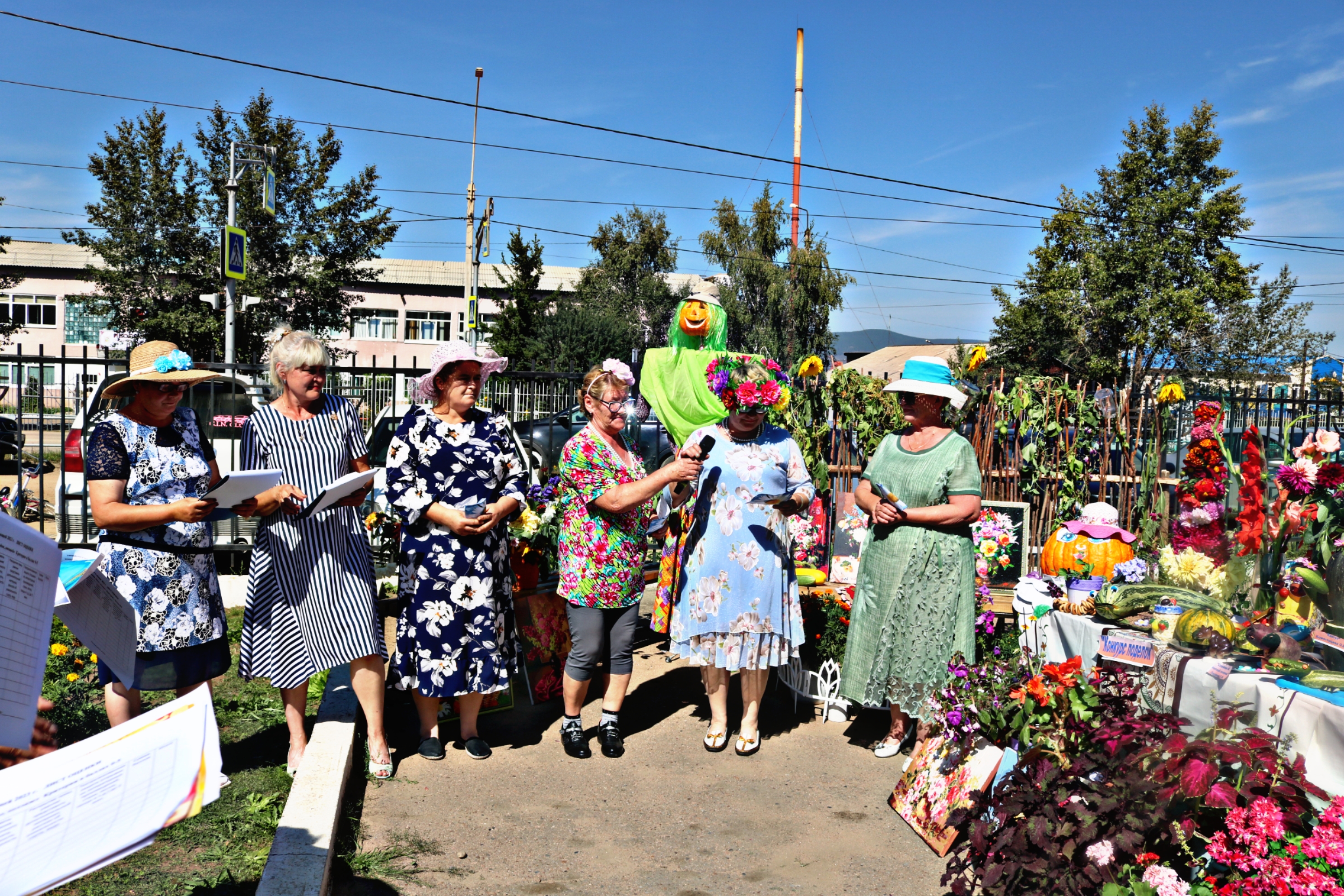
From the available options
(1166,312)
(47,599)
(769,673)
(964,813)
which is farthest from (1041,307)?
(47,599)

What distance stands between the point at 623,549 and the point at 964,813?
74.5 inches

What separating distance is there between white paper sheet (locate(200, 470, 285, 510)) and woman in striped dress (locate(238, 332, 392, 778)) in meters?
0.16

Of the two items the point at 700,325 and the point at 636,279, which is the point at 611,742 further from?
the point at 636,279

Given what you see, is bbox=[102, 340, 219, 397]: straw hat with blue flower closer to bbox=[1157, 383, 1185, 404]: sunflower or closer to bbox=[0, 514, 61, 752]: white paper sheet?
bbox=[0, 514, 61, 752]: white paper sheet

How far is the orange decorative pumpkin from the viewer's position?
4.29 metres

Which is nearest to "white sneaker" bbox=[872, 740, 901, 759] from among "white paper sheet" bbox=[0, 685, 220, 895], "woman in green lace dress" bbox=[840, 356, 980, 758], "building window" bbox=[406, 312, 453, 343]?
"woman in green lace dress" bbox=[840, 356, 980, 758]

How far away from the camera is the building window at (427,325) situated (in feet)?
135

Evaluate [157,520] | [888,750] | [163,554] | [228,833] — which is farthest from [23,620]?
[888,750]

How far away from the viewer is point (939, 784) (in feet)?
11.6

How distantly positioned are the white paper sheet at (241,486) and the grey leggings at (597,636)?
1423 mm

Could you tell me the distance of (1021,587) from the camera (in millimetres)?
4211

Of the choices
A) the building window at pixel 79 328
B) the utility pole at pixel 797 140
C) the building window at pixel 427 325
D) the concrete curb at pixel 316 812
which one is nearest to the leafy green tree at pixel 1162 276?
the utility pole at pixel 797 140

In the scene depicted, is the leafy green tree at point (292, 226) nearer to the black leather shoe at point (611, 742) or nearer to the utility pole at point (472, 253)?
the utility pole at point (472, 253)

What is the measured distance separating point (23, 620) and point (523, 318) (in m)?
26.1
